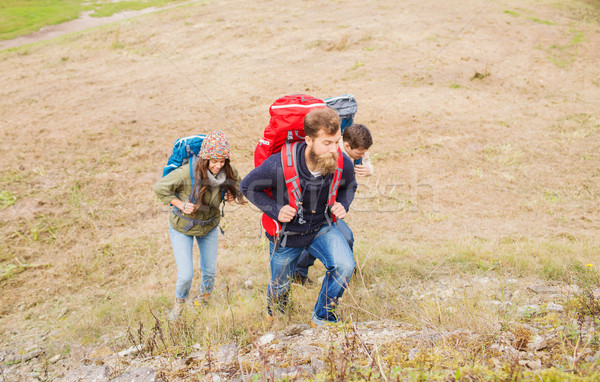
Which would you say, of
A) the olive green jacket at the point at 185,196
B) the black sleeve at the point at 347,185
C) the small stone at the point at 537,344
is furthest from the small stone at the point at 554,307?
the olive green jacket at the point at 185,196

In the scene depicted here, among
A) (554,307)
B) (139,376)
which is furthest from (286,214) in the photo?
(554,307)

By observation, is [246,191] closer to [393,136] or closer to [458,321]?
[458,321]

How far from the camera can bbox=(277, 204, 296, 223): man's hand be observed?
126 inches

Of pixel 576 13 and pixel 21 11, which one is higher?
pixel 21 11

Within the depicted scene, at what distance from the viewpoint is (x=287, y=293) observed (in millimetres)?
3787

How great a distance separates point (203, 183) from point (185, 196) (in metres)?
0.30

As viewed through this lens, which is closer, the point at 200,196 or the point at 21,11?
the point at 200,196

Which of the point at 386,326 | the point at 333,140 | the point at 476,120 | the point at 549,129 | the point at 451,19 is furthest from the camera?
the point at 451,19

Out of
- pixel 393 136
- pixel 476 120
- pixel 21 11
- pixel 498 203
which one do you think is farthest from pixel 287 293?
pixel 21 11

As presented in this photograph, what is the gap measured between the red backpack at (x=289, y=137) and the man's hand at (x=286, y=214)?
0.07 m

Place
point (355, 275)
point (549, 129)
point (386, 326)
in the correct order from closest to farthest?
point (386, 326) < point (355, 275) < point (549, 129)

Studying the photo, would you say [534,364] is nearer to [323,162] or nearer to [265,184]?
[323,162]

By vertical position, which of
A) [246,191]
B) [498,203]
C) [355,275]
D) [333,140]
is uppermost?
[333,140]

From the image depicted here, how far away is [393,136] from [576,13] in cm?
1767
